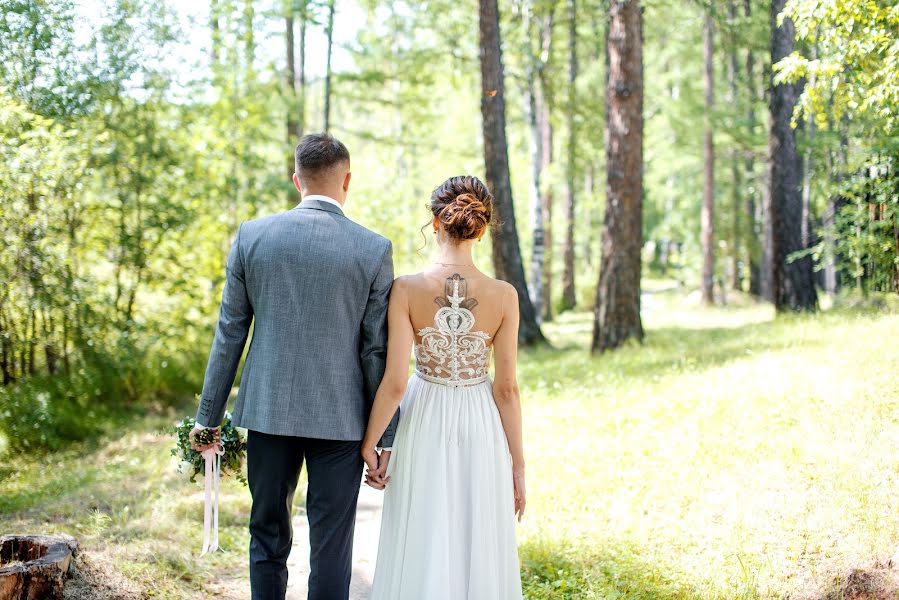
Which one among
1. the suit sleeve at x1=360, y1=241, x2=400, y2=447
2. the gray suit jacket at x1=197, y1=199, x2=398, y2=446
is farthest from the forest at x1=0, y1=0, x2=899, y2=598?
the suit sleeve at x1=360, y1=241, x2=400, y2=447

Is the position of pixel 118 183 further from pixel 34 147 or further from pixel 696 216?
pixel 696 216

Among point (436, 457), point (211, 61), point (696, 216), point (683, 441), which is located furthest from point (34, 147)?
point (696, 216)

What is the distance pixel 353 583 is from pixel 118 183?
6.81 m

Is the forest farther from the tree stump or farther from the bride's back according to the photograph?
the bride's back

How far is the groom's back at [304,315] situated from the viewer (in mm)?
3234

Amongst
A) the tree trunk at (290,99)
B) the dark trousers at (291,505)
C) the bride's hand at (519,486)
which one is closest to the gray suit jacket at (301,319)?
the dark trousers at (291,505)

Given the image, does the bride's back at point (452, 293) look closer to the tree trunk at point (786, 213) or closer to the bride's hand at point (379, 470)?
the bride's hand at point (379, 470)

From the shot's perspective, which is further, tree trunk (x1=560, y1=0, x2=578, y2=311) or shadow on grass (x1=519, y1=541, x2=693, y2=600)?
tree trunk (x1=560, y1=0, x2=578, y2=311)

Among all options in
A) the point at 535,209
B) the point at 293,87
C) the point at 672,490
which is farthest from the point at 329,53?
the point at 672,490

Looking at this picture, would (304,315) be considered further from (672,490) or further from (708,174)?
(708,174)

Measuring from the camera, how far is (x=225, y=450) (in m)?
3.69

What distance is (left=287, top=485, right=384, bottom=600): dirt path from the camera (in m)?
4.68

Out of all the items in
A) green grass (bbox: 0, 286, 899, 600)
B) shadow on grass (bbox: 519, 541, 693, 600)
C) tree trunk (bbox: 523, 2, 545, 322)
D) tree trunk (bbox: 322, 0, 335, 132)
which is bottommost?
shadow on grass (bbox: 519, 541, 693, 600)

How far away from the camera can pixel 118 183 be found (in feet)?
31.4
